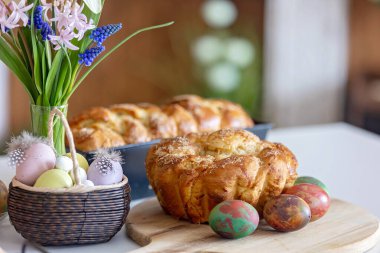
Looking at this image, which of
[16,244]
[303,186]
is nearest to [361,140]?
[303,186]

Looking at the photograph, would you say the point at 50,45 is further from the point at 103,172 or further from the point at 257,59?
the point at 257,59

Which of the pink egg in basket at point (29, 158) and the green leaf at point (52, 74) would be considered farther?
the green leaf at point (52, 74)

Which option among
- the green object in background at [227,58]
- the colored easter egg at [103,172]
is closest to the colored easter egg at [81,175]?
the colored easter egg at [103,172]

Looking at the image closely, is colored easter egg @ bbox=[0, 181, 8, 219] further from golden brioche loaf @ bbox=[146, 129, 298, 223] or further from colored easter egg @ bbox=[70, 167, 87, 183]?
golden brioche loaf @ bbox=[146, 129, 298, 223]

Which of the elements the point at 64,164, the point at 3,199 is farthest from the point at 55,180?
the point at 3,199

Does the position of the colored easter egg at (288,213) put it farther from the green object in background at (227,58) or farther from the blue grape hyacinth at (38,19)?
the green object in background at (227,58)

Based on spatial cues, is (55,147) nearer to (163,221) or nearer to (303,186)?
(163,221)

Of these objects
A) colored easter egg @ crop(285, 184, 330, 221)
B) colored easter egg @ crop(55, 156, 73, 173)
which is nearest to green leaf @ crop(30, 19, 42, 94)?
colored easter egg @ crop(55, 156, 73, 173)
